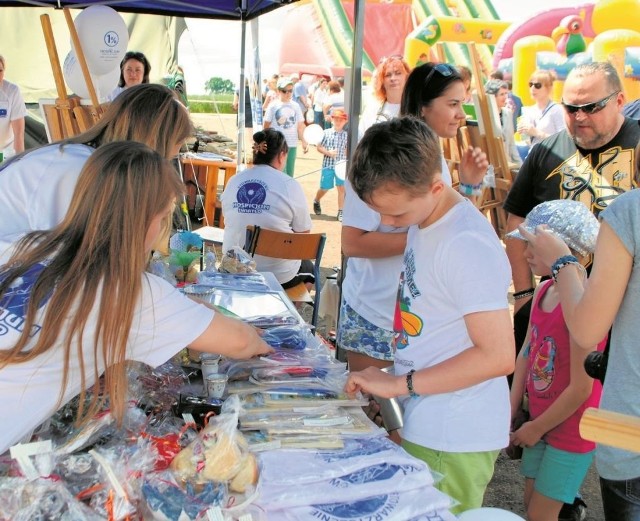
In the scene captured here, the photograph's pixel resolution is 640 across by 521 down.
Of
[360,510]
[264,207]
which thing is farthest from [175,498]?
[264,207]

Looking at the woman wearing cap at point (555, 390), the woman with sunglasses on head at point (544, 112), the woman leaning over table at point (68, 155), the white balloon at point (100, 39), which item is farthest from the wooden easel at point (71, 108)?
the woman with sunglasses on head at point (544, 112)

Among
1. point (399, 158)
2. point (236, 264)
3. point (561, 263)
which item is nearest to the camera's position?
point (399, 158)

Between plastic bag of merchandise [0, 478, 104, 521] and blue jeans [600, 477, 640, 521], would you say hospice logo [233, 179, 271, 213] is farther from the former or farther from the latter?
plastic bag of merchandise [0, 478, 104, 521]

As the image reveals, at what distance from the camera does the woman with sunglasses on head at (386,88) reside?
12.6ft

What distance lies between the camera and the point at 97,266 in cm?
121

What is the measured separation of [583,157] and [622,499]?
161cm

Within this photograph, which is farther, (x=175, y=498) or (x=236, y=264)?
(x=236, y=264)

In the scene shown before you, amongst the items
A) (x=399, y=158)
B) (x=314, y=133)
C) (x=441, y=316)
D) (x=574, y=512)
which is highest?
(x=399, y=158)

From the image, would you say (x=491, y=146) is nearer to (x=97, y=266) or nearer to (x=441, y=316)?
(x=441, y=316)

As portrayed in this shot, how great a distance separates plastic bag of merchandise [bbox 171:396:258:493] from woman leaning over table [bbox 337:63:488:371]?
110cm

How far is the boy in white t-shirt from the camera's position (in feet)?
4.63

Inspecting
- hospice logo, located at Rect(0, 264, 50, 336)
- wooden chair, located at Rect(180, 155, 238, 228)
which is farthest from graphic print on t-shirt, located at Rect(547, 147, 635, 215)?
wooden chair, located at Rect(180, 155, 238, 228)

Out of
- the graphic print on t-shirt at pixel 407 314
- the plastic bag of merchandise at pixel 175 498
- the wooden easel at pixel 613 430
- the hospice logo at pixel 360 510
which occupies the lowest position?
the hospice logo at pixel 360 510

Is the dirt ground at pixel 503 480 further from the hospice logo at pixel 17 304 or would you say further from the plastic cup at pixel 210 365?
the hospice logo at pixel 17 304
